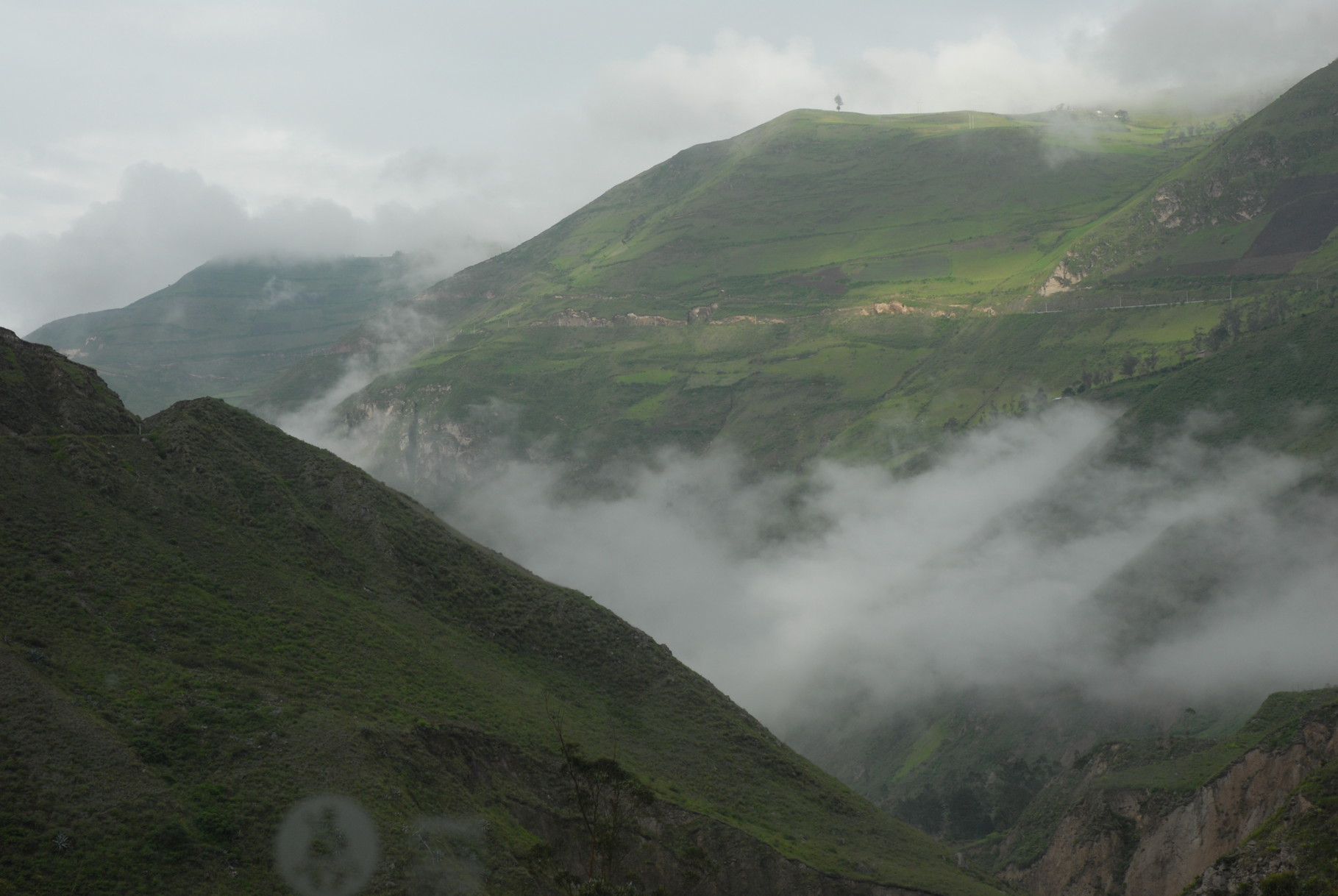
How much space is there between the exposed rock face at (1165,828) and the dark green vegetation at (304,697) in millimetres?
21743

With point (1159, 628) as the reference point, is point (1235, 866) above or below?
below

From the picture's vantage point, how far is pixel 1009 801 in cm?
14438

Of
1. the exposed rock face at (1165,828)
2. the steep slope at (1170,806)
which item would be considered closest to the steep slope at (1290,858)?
the steep slope at (1170,806)

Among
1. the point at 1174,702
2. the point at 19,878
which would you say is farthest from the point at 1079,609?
the point at 19,878

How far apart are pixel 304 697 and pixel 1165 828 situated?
73982 mm

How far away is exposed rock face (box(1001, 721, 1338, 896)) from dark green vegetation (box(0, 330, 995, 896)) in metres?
21.7

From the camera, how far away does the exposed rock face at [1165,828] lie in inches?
3228

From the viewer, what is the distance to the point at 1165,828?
90875 millimetres

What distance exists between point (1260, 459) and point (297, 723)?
159281mm

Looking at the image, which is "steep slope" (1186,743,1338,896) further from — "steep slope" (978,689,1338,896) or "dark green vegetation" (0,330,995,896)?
"steep slope" (978,689,1338,896)

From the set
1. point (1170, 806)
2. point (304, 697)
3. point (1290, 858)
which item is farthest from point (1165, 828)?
point (304, 697)

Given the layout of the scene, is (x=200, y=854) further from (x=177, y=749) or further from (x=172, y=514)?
(x=172, y=514)

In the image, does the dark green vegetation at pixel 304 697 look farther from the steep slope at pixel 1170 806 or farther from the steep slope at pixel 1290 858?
the steep slope at pixel 1170 806

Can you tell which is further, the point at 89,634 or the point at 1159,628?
the point at 1159,628
